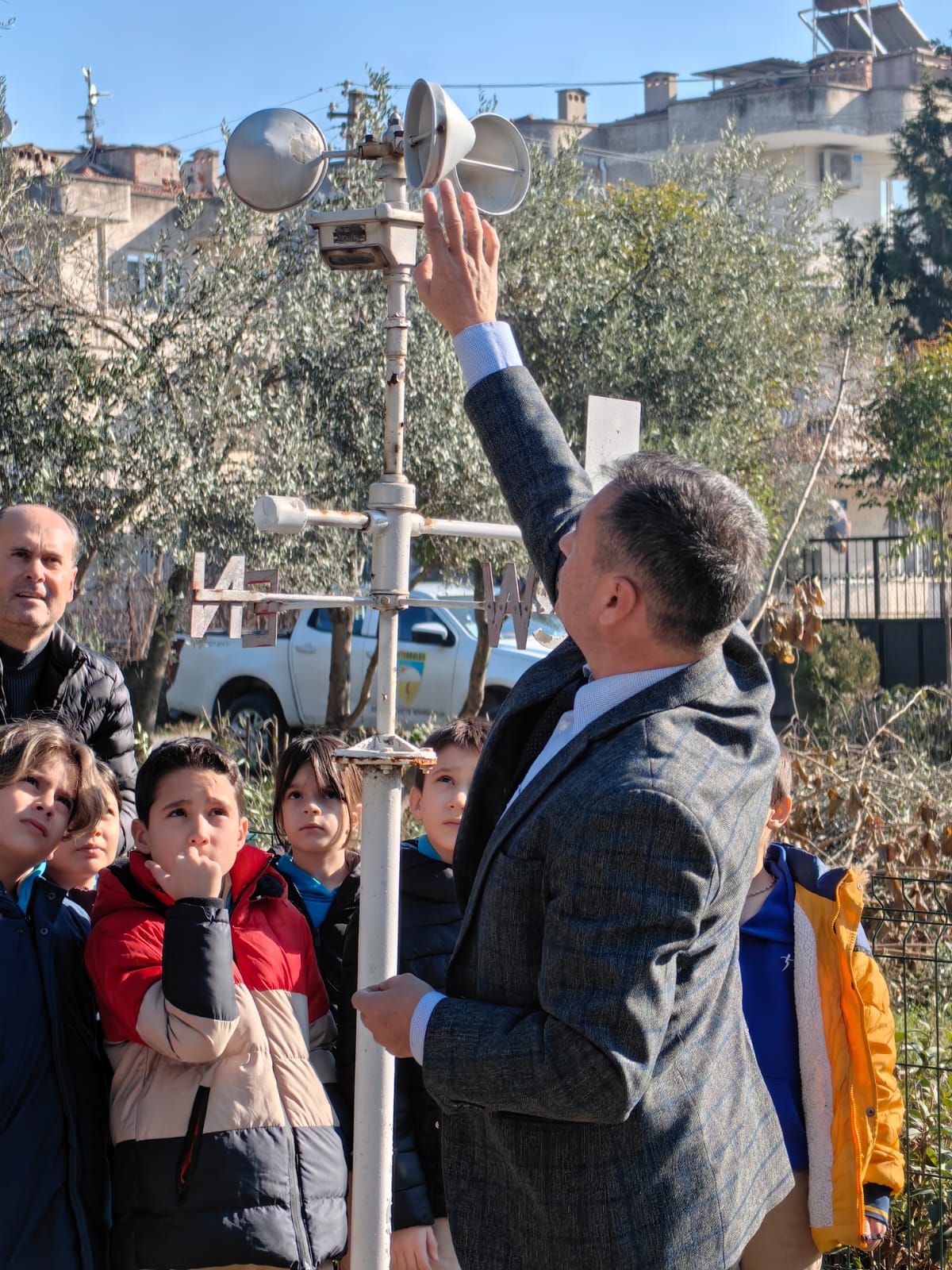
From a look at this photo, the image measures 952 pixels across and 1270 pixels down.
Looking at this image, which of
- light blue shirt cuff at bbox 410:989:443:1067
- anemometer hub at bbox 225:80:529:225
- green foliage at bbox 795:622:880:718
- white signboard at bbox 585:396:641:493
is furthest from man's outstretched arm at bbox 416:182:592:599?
green foliage at bbox 795:622:880:718

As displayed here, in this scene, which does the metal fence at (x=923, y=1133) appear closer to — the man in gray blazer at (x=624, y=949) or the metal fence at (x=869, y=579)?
the man in gray blazer at (x=624, y=949)

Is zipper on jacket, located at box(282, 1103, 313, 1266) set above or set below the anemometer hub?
below

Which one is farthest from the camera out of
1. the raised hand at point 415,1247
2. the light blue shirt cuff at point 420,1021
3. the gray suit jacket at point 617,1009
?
the raised hand at point 415,1247

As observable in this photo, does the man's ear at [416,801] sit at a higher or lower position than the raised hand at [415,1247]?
higher

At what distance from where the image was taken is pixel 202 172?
18703mm

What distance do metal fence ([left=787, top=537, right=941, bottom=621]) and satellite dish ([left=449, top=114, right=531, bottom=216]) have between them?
15062 millimetres

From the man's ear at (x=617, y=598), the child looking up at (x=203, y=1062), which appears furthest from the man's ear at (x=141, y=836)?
the man's ear at (x=617, y=598)

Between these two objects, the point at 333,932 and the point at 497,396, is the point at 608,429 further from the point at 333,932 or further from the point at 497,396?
the point at 333,932

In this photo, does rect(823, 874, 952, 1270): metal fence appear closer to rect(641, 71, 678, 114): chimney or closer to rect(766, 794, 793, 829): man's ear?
rect(766, 794, 793, 829): man's ear

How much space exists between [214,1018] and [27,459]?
6647 millimetres

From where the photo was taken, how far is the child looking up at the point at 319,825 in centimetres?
314

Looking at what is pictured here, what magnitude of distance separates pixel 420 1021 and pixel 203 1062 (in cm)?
96

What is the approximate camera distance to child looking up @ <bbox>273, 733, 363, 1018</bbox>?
3145mm

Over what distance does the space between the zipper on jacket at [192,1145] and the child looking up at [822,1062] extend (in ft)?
3.55
